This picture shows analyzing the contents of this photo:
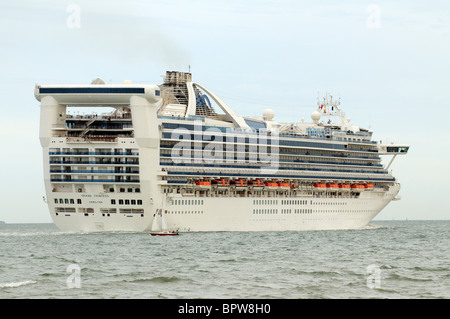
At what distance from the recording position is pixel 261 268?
40.9 m

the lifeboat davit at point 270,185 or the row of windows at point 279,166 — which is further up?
the row of windows at point 279,166

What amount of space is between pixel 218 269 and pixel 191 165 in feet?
125

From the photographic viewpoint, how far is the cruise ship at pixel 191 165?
230 feet

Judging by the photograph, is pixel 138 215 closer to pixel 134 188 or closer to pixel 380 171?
pixel 134 188

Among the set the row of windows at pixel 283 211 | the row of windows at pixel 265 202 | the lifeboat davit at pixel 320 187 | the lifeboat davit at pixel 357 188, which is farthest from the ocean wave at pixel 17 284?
the lifeboat davit at pixel 357 188

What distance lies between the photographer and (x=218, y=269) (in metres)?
40.6

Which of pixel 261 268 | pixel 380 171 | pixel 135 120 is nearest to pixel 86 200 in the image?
pixel 135 120

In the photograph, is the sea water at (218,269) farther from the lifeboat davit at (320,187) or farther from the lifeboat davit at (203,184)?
the lifeboat davit at (320,187)

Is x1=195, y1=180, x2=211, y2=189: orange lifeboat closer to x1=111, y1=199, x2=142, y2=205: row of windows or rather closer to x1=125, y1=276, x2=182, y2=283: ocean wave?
x1=111, y1=199, x2=142, y2=205: row of windows

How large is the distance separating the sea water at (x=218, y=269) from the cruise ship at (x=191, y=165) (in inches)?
309

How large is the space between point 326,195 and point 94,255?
49.0 metres

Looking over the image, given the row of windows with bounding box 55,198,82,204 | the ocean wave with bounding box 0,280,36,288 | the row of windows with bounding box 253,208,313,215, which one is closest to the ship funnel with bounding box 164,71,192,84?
the row of windows with bounding box 253,208,313,215

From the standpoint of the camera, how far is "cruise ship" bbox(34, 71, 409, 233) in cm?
7025

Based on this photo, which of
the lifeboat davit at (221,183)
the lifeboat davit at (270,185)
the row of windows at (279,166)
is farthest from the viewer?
the lifeboat davit at (270,185)
